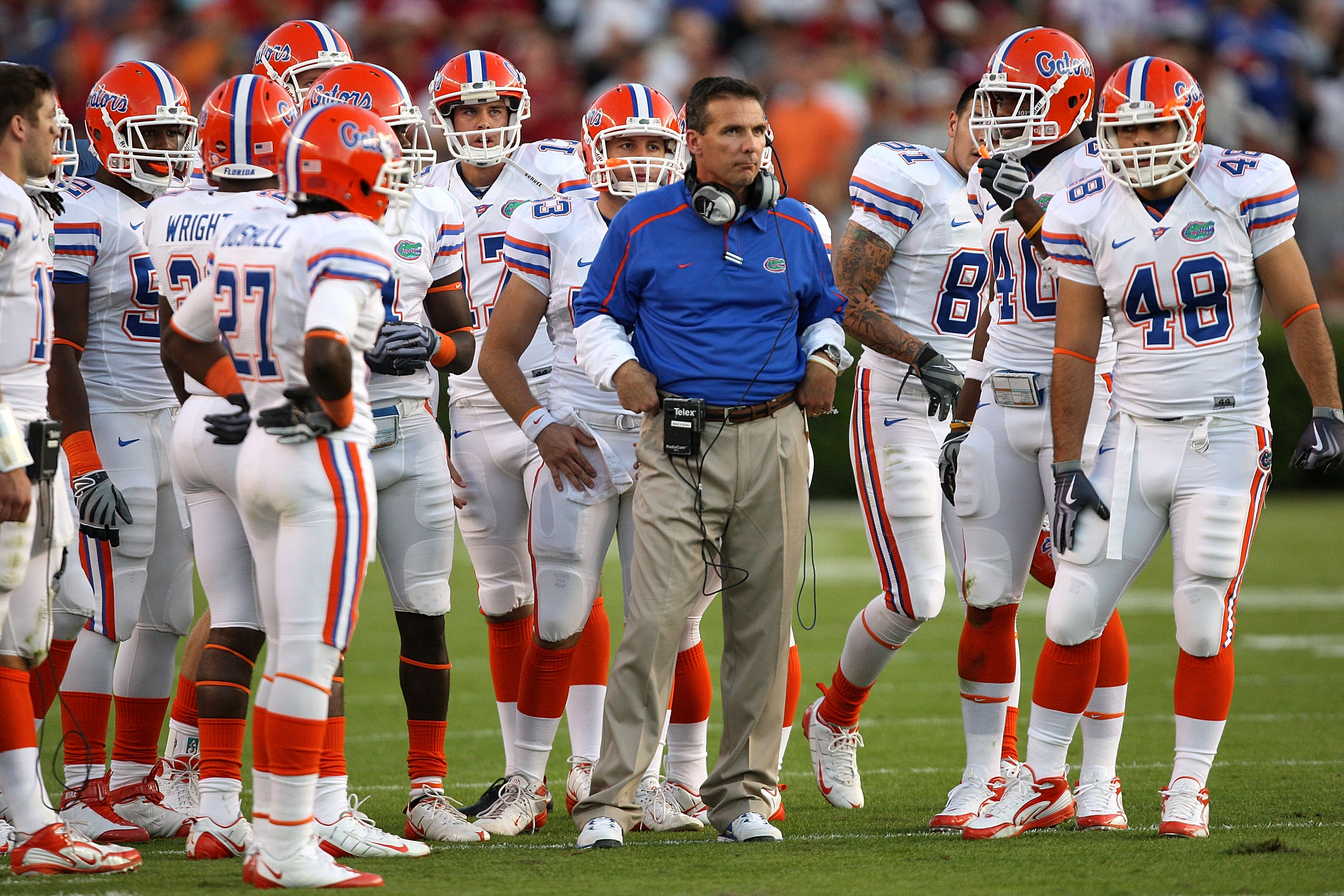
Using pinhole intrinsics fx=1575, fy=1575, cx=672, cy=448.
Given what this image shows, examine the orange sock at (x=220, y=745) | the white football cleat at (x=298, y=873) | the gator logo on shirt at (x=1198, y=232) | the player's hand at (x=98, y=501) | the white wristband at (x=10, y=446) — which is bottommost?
the white football cleat at (x=298, y=873)

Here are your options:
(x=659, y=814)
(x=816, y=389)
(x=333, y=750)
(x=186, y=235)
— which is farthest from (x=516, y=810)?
(x=186, y=235)

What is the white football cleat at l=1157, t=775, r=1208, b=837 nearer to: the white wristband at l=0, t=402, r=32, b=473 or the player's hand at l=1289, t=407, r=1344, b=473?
the player's hand at l=1289, t=407, r=1344, b=473

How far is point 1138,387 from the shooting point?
431 cm

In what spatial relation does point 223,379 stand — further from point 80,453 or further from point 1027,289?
point 1027,289

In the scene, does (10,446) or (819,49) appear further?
(819,49)

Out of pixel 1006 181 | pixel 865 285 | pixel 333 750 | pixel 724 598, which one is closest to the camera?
pixel 333 750

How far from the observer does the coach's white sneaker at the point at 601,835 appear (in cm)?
415

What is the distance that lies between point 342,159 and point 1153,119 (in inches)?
84.2

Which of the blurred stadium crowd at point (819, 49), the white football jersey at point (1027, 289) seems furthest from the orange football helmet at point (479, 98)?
the blurred stadium crowd at point (819, 49)

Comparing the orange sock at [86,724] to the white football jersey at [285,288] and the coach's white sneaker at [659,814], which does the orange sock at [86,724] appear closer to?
the white football jersey at [285,288]

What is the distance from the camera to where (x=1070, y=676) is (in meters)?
4.41

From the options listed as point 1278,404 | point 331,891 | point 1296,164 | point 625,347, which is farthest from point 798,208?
point 1296,164

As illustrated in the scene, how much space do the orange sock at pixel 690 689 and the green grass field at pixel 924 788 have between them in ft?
1.45

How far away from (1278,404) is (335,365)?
1162 centimetres
